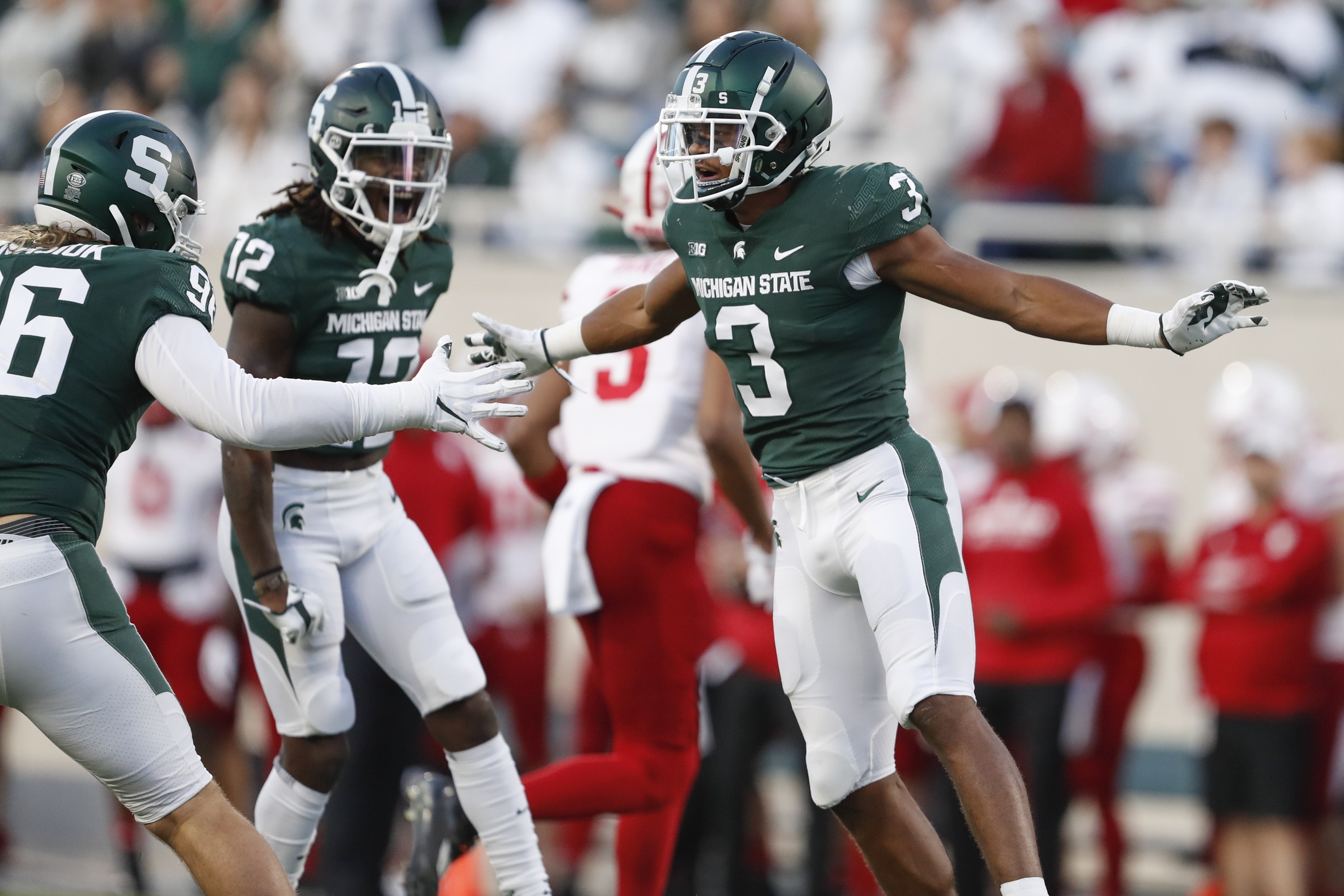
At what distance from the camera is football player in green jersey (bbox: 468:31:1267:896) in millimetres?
3697

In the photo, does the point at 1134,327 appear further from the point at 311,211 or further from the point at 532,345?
the point at 311,211

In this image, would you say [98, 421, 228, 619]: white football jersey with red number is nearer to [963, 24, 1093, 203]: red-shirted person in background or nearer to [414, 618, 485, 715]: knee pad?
[414, 618, 485, 715]: knee pad

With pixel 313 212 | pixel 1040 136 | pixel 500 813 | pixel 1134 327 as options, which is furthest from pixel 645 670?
pixel 1040 136

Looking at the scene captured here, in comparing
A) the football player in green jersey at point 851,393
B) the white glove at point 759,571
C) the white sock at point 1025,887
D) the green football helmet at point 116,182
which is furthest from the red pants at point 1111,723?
the green football helmet at point 116,182

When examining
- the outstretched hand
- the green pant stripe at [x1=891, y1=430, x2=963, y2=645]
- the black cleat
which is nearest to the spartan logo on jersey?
the green pant stripe at [x1=891, y1=430, x2=963, y2=645]

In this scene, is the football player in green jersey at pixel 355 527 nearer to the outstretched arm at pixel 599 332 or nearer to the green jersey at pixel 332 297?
the green jersey at pixel 332 297

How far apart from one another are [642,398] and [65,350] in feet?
6.06

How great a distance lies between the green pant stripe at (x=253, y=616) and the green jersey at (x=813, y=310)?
1.36 metres

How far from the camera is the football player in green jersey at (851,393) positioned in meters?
3.70

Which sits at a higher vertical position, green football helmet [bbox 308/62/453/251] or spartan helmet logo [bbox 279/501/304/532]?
green football helmet [bbox 308/62/453/251]

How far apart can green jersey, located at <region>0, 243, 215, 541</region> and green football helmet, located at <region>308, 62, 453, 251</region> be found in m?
0.93

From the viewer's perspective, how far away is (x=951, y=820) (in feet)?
22.6

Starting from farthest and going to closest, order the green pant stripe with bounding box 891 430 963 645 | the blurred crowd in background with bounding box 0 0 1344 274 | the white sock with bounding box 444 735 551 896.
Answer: the blurred crowd in background with bounding box 0 0 1344 274
the white sock with bounding box 444 735 551 896
the green pant stripe with bounding box 891 430 963 645

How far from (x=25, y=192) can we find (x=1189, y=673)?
7546 mm
